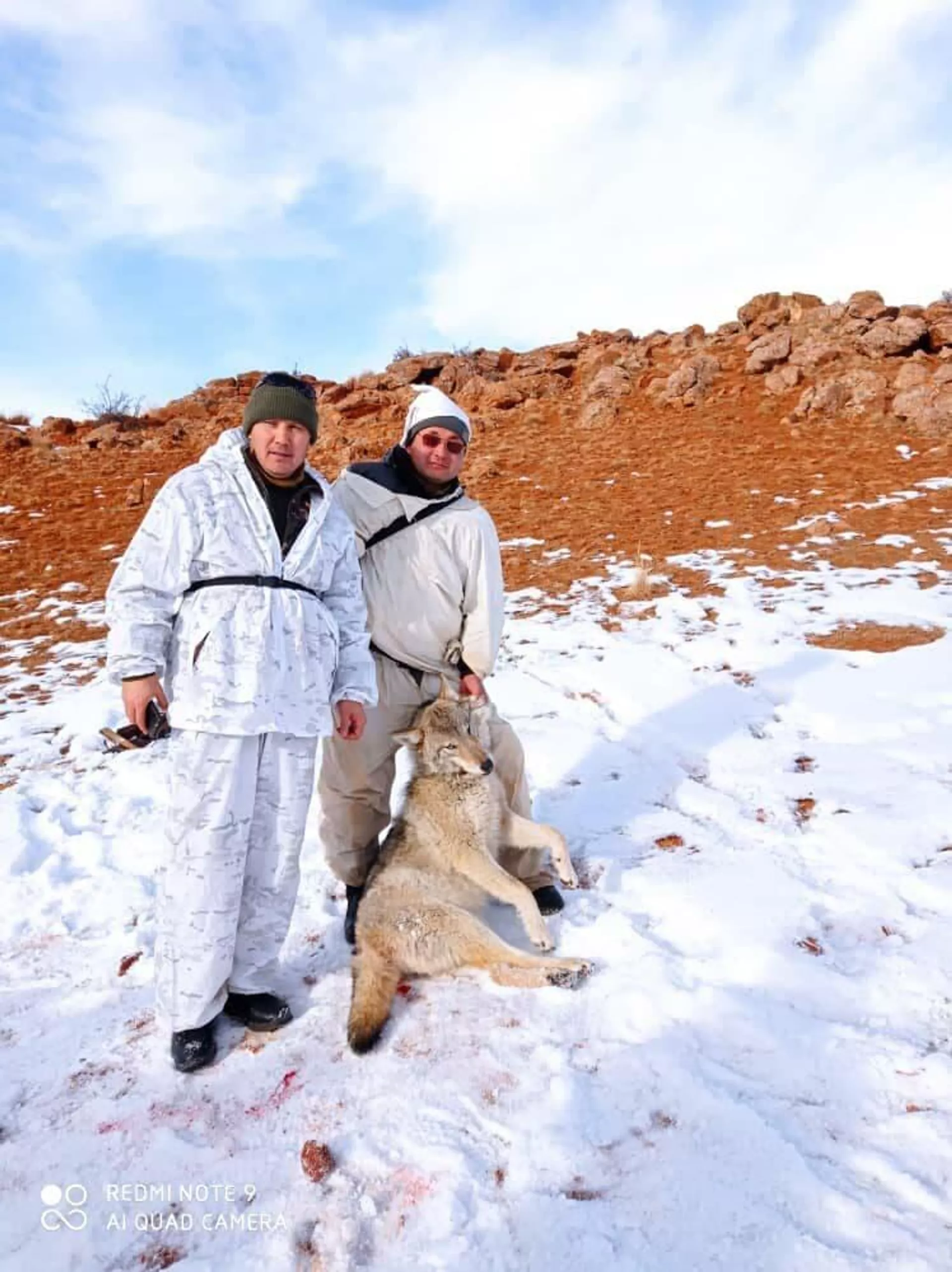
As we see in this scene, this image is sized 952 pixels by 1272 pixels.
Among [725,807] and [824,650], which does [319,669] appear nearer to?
[725,807]

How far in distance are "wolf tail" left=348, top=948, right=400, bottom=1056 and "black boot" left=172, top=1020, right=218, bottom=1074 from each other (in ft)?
1.85

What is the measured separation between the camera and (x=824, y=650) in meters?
6.88

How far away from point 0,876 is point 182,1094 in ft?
7.15

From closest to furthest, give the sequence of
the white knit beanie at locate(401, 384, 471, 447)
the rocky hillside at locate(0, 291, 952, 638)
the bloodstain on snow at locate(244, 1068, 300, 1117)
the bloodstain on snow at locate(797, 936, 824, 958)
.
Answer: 1. the bloodstain on snow at locate(244, 1068, 300, 1117)
2. the bloodstain on snow at locate(797, 936, 824, 958)
3. the white knit beanie at locate(401, 384, 471, 447)
4. the rocky hillside at locate(0, 291, 952, 638)

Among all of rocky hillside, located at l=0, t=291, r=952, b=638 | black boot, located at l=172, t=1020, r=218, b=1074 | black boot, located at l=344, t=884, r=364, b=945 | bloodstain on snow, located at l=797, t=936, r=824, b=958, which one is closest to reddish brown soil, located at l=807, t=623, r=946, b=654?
rocky hillside, located at l=0, t=291, r=952, b=638

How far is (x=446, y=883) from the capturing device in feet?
12.3

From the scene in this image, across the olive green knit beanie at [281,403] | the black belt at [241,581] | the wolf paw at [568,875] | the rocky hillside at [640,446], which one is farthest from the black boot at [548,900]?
the rocky hillside at [640,446]

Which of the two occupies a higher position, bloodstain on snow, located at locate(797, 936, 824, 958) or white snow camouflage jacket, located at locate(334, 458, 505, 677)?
white snow camouflage jacket, located at locate(334, 458, 505, 677)

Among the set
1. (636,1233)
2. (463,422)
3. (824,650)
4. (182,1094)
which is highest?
(463,422)

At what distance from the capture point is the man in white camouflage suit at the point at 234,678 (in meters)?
2.88

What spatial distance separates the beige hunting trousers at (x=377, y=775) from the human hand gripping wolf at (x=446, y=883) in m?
0.13

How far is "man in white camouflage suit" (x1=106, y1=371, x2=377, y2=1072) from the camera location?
9.43ft

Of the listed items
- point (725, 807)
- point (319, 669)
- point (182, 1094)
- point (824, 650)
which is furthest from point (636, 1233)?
point (824, 650)

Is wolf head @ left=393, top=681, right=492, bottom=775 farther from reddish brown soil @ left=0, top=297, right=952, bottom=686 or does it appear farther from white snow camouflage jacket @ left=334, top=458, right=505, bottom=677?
reddish brown soil @ left=0, top=297, right=952, bottom=686
